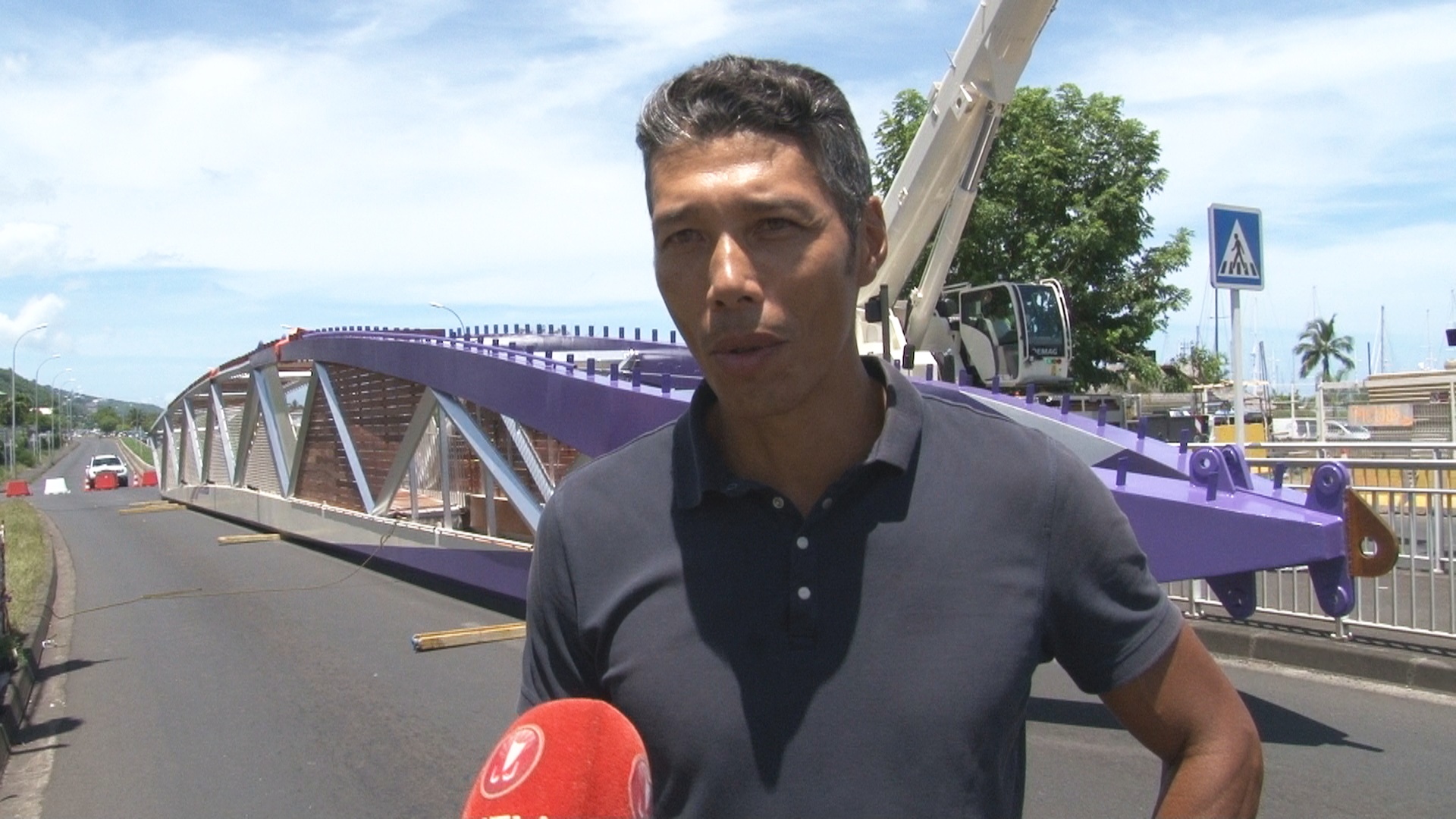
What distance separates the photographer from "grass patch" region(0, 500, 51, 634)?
10.8 m

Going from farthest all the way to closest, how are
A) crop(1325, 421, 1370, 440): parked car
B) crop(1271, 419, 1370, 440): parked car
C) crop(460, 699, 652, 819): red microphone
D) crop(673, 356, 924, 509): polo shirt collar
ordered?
crop(1325, 421, 1370, 440): parked car
crop(1271, 419, 1370, 440): parked car
crop(673, 356, 924, 509): polo shirt collar
crop(460, 699, 652, 819): red microphone

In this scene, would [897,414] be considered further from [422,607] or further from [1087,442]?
[422,607]

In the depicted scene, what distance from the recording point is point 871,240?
1740mm

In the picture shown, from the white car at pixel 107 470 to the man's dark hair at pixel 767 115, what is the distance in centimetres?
6011

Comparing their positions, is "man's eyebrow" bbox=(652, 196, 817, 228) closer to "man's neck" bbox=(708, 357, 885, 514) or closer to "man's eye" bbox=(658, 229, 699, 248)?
"man's eye" bbox=(658, 229, 699, 248)

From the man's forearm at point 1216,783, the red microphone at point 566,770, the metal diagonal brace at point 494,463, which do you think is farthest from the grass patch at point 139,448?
the man's forearm at point 1216,783

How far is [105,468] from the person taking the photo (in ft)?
186

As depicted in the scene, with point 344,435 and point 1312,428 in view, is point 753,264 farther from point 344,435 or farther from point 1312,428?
point 1312,428

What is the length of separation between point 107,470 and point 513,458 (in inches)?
2114

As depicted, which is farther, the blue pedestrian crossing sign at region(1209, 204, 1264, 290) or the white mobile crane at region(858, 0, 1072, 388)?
the white mobile crane at region(858, 0, 1072, 388)

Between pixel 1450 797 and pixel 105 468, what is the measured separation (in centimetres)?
6061

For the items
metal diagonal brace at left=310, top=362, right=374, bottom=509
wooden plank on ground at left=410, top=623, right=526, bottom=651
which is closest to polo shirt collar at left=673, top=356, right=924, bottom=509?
wooden plank on ground at left=410, top=623, right=526, bottom=651

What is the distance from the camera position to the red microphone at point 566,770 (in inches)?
47.6

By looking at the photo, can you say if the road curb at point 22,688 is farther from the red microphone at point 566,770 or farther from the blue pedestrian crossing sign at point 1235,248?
the blue pedestrian crossing sign at point 1235,248
